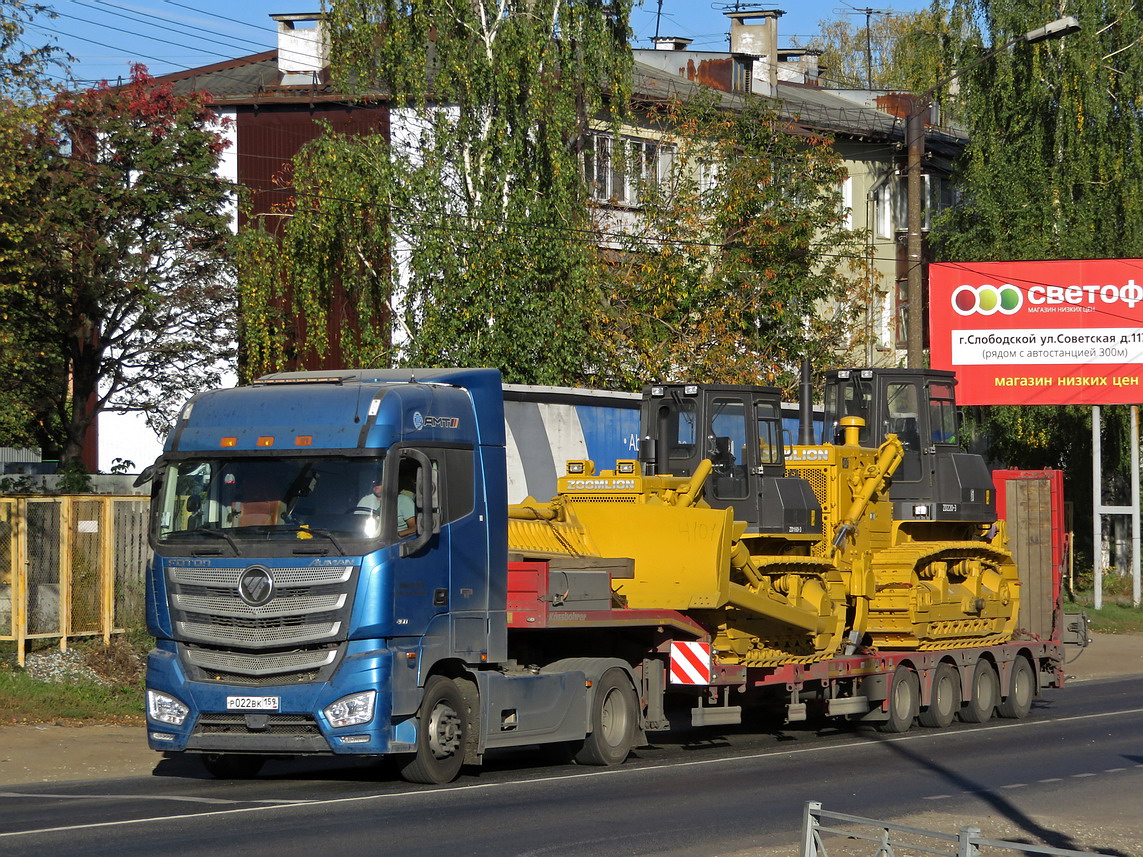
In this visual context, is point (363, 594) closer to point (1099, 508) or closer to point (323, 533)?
point (323, 533)

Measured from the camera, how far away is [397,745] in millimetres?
13227

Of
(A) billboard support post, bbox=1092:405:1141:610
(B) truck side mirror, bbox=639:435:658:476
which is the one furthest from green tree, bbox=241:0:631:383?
(A) billboard support post, bbox=1092:405:1141:610

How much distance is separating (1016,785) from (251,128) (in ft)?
87.3

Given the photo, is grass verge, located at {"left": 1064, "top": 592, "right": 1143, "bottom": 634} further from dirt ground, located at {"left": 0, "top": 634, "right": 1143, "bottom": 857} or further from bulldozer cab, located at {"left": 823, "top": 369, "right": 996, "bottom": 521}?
dirt ground, located at {"left": 0, "top": 634, "right": 1143, "bottom": 857}

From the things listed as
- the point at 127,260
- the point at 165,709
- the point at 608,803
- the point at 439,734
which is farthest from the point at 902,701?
the point at 127,260

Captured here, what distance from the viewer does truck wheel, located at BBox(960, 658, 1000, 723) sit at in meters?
21.3

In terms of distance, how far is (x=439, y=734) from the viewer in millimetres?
13750

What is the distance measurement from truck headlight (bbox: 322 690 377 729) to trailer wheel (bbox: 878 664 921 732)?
8575 mm

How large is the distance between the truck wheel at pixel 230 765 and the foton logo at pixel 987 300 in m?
25.3

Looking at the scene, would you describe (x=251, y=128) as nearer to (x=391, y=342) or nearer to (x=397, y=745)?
(x=391, y=342)

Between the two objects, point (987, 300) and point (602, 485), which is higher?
point (987, 300)

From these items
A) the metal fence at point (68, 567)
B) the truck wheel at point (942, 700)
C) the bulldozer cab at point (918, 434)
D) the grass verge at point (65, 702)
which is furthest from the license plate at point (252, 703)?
the bulldozer cab at point (918, 434)

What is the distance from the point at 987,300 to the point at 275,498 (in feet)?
86.3

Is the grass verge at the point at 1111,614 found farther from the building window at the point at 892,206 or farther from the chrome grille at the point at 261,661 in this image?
the chrome grille at the point at 261,661
